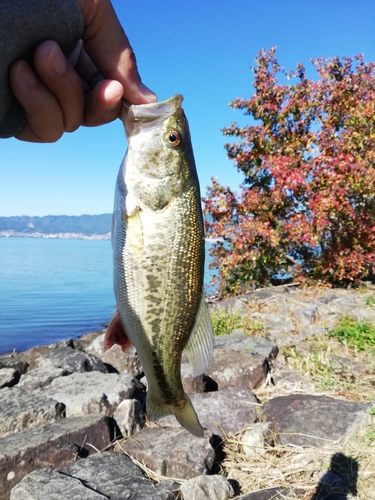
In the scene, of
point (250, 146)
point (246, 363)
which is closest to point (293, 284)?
point (250, 146)

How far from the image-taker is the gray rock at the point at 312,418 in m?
4.73

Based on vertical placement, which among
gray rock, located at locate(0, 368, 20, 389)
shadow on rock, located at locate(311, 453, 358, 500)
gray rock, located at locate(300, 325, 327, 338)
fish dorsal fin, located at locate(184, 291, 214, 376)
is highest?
fish dorsal fin, located at locate(184, 291, 214, 376)

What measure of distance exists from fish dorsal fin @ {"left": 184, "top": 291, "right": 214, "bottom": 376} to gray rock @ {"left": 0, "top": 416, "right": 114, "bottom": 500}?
2.56 metres

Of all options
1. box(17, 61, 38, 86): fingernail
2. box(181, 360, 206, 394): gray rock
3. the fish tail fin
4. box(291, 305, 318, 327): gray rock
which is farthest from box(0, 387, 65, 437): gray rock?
box(291, 305, 318, 327): gray rock

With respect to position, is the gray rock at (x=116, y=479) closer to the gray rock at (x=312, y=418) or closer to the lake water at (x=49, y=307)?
the gray rock at (x=312, y=418)

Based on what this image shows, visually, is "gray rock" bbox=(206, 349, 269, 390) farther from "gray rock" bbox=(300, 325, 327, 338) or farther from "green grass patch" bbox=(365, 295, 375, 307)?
"green grass patch" bbox=(365, 295, 375, 307)

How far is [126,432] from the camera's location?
4.92 metres

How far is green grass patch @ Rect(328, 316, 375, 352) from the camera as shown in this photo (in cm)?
720

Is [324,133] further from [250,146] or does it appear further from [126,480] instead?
[126,480]

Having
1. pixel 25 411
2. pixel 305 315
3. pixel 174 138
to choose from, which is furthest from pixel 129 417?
pixel 305 315

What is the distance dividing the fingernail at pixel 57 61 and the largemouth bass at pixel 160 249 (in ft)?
1.53

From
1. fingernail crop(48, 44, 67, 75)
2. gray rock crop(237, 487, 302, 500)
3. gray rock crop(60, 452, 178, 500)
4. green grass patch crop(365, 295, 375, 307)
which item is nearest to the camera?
fingernail crop(48, 44, 67, 75)

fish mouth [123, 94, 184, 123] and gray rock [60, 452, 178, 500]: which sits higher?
fish mouth [123, 94, 184, 123]

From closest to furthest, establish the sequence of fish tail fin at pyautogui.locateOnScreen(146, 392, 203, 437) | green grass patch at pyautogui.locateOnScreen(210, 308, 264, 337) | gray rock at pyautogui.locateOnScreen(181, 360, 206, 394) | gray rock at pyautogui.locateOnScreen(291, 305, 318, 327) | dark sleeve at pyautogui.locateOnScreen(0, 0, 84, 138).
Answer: dark sleeve at pyautogui.locateOnScreen(0, 0, 84, 138), fish tail fin at pyautogui.locateOnScreen(146, 392, 203, 437), gray rock at pyautogui.locateOnScreen(181, 360, 206, 394), green grass patch at pyautogui.locateOnScreen(210, 308, 264, 337), gray rock at pyautogui.locateOnScreen(291, 305, 318, 327)
